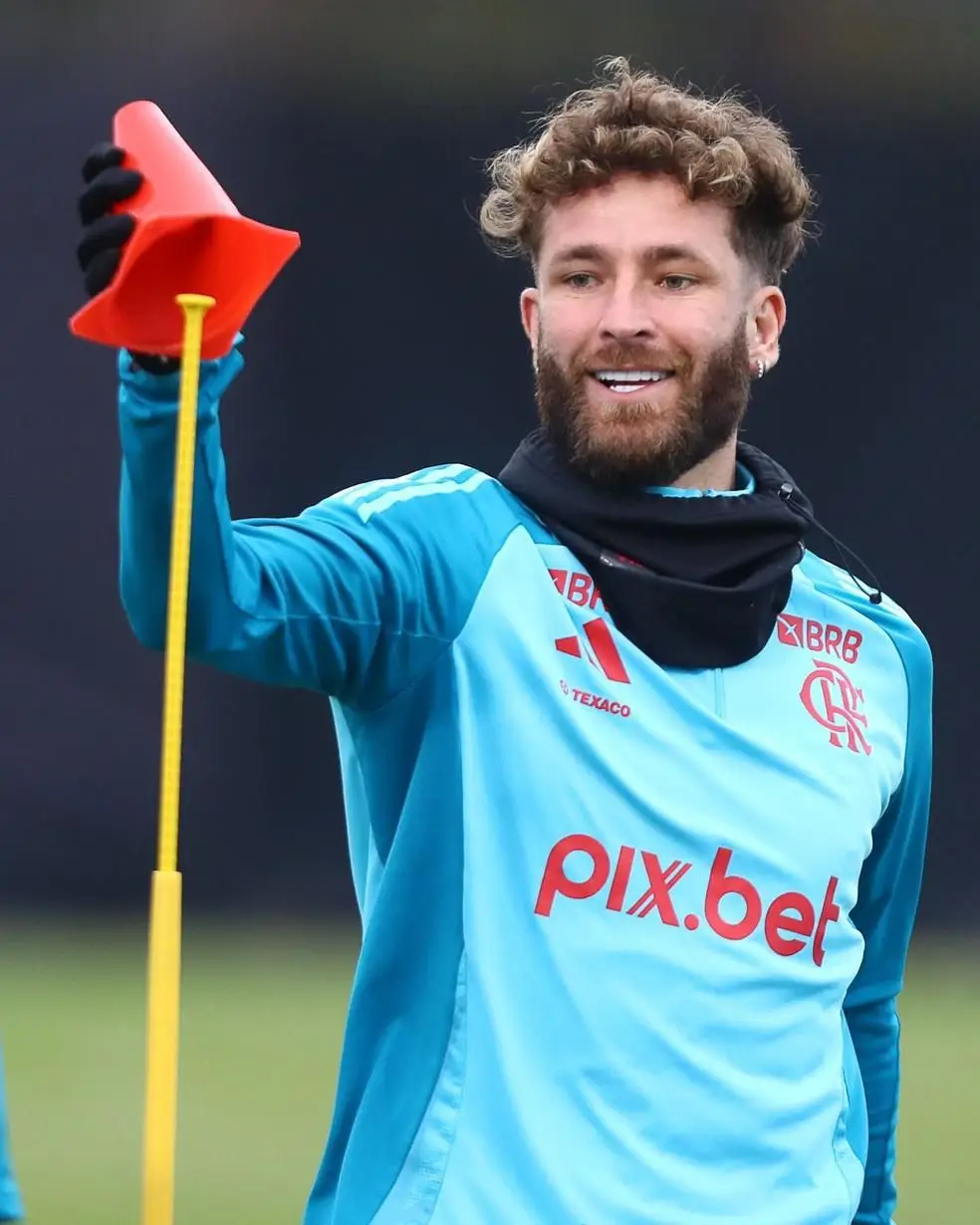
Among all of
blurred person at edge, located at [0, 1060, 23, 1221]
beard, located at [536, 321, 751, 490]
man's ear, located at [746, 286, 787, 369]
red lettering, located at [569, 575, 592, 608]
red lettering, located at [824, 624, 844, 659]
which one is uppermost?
man's ear, located at [746, 286, 787, 369]

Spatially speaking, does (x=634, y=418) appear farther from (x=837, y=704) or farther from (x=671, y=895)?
(x=671, y=895)

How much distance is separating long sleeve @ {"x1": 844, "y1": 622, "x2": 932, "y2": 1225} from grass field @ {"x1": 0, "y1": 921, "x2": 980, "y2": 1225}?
5.63 feet

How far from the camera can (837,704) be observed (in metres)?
2.09

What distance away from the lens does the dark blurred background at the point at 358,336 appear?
5.15m

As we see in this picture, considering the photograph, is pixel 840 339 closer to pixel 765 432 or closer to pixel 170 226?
pixel 765 432

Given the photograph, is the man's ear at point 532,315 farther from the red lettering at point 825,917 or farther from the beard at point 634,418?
the red lettering at point 825,917

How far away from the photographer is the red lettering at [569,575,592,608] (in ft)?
6.35

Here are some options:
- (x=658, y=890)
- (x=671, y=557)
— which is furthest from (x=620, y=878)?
(x=671, y=557)

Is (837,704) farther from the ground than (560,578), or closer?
closer

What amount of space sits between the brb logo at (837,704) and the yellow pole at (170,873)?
2.54 feet

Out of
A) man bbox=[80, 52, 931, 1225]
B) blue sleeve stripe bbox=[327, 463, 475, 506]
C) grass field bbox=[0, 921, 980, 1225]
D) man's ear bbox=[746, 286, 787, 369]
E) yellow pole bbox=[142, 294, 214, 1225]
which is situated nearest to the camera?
yellow pole bbox=[142, 294, 214, 1225]

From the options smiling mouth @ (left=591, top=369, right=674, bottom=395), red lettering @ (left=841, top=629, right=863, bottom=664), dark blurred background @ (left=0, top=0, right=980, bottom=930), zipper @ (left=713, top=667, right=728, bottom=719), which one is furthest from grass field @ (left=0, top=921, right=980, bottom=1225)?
smiling mouth @ (left=591, top=369, right=674, bottom=395)

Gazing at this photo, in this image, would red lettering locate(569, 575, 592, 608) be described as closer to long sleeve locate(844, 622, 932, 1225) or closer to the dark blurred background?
long sleeve locate(844, 622, 932, 1225)

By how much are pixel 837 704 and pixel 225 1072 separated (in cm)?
287
